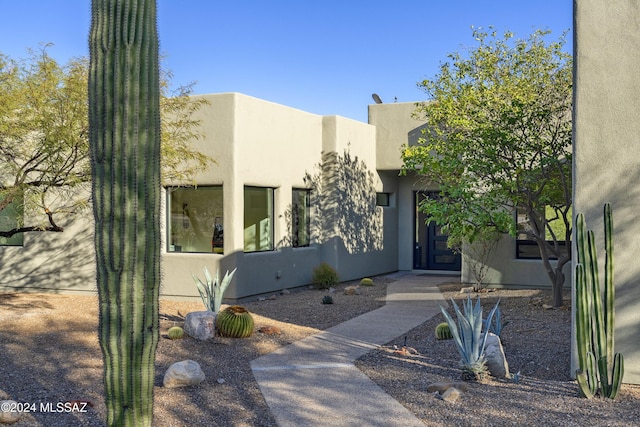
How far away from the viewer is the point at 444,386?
22.2ft

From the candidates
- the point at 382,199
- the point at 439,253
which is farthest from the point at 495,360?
the point at 439,253

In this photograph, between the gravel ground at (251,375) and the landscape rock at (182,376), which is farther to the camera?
the landscape rock at (182,376)

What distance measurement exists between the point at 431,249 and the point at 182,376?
14.1 metres

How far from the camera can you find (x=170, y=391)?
6.83 meters

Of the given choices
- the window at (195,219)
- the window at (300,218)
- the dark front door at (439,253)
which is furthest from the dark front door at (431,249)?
the window at (195,219)

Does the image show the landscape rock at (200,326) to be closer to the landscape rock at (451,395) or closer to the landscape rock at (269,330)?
the landscape rock at (269,330)

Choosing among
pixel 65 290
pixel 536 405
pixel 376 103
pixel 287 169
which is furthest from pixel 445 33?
pixel 536 405

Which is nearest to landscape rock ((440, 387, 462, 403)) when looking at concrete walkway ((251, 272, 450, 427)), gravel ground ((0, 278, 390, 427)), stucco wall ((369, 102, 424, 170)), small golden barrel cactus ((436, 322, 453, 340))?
concrete walkway ((251, 272, 450, 427))

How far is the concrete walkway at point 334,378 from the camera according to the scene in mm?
6043

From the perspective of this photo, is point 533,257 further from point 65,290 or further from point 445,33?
point 65,290

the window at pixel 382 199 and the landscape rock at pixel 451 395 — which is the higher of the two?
the window at pixel 382 199

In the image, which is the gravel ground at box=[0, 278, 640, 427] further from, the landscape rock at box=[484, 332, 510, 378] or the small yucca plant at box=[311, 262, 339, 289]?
the small yucca plant at box=[311, 262, 339, 289]

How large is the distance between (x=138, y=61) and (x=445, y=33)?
14.9 metres

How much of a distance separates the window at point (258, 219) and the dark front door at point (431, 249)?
628cm
